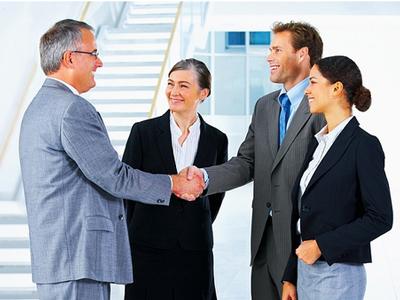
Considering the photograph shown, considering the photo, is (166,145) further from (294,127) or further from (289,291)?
(289,291)

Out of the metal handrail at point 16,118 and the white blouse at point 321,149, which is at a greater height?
the metal handrail at point 16,118

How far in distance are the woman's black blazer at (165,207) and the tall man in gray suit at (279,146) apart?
0.22m

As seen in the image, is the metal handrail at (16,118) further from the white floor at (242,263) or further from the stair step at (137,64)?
the stair step at (137,64)

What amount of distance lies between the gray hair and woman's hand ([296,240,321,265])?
4.08 ft

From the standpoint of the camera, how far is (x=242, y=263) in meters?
9.46

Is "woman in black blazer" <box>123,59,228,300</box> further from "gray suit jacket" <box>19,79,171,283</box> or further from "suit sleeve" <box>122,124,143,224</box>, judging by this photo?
"gray suit jacket" <box>19,79,171,283</box>

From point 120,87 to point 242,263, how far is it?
3029 mm

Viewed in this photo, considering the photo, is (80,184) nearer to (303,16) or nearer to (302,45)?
(302,45)

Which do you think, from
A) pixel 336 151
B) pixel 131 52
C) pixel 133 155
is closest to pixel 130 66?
pixel 131 52

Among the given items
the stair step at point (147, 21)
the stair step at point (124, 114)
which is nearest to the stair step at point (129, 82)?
the stair step at point (124, 114)

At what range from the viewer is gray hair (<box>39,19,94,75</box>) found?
3.38 meters

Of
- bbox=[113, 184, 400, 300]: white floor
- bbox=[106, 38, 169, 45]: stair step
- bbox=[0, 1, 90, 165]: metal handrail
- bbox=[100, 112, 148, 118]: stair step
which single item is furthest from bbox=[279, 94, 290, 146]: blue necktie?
bbox=[106, 38, 169, 45]: stair step

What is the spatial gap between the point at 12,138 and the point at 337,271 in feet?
18.6

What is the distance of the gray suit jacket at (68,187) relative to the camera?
322 centimetres
